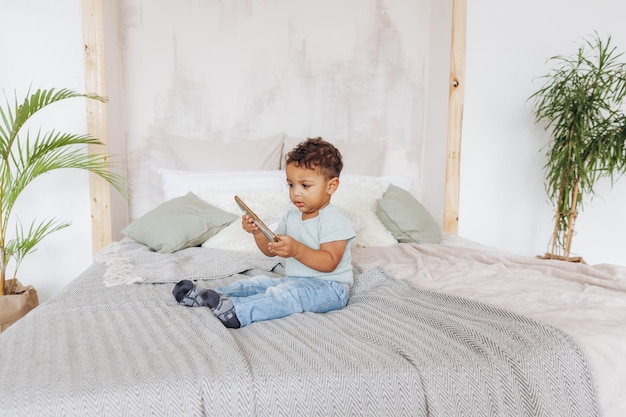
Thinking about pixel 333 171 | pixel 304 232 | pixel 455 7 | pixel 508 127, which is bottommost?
pixel 304 232

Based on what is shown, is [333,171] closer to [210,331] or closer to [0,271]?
[210,331]

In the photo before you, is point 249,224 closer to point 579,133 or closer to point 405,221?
point 405,221

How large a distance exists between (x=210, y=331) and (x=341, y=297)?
1.53ft

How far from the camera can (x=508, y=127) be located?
337 centimetres

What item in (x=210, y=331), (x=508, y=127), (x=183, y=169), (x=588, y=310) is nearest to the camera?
(x=210, y=331)

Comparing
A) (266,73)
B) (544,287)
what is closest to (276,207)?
(266,73)

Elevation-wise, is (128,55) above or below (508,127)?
above

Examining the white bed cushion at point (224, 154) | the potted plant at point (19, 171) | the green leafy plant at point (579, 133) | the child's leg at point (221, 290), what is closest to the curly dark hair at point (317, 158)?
the child's leg at point (221, 290)

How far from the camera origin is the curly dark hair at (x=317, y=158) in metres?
1.55

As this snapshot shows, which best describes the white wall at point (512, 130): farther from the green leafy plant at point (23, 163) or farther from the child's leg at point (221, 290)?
the child's leg at point (221, 290)

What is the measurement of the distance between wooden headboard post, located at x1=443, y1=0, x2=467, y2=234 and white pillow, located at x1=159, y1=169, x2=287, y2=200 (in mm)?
1192

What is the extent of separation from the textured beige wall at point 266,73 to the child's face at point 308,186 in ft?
5.20

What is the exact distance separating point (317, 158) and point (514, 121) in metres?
2.30

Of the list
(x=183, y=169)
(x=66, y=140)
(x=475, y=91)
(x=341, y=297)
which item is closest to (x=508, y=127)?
(x=475, y=91)
